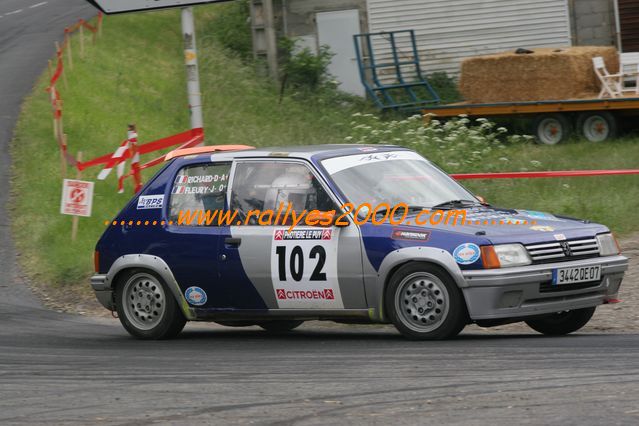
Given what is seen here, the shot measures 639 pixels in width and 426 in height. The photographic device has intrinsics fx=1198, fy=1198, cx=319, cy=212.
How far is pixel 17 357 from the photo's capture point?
9578mm

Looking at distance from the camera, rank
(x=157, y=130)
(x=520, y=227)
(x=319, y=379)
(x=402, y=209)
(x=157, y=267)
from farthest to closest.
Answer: (x=157, y=130) → (x=157, y=267) → (x=402, y=209) → (x=520, y=227) → (x=319, y=379)

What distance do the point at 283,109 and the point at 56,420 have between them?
20.4 meters

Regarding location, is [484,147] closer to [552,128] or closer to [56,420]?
[552,128]

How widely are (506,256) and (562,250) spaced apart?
50 centimetres

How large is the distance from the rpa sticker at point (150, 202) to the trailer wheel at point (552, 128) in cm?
1512

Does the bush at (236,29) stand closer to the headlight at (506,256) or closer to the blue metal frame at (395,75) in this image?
the blue metal frame at (395,75)

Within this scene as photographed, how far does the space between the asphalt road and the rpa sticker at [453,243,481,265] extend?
61 centimetres

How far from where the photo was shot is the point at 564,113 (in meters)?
24.4

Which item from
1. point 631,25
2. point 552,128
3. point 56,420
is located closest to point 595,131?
point 552,128

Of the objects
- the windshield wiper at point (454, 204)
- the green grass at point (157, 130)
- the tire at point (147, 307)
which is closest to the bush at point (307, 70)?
the green grass at point (157, 130)

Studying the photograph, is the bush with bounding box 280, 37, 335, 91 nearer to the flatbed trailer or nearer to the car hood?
the flatbed trailer

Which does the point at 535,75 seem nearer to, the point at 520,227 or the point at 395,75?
the point at 395,75

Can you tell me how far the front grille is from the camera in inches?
346

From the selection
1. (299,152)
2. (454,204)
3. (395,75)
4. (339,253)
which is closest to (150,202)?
(299,152)
